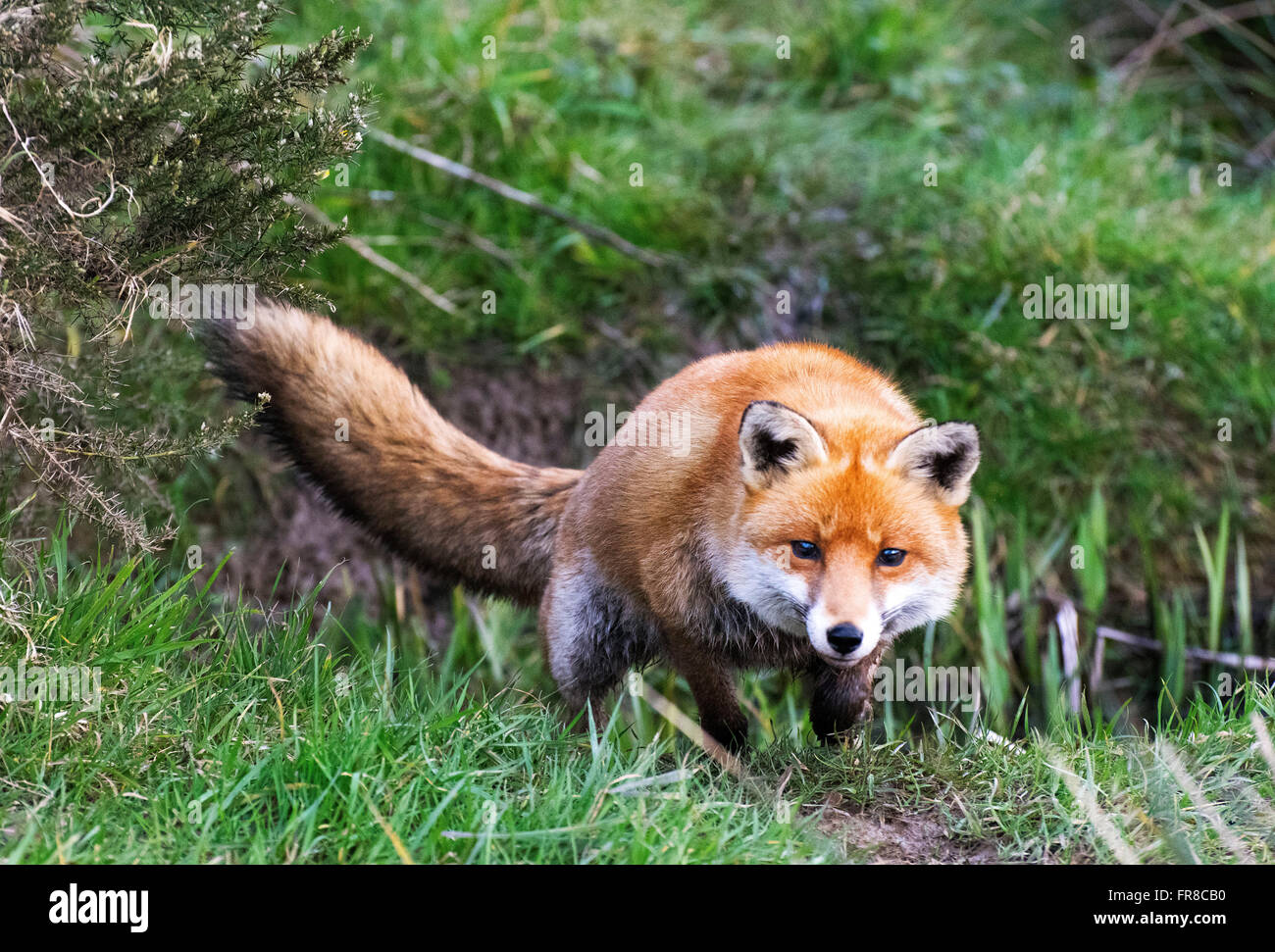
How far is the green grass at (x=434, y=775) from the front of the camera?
3215mm

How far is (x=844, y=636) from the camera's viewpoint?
3.59 metres

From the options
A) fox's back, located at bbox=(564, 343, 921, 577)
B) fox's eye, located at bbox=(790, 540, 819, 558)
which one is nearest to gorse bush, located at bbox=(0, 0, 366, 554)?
fox's back, located at bbox=(564, 343, 921, 577)

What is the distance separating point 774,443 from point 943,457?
594 millimetres

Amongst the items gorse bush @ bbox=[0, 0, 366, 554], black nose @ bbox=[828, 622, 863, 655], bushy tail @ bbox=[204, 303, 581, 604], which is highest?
gorse bush @ bbox=[0, 0, 366, 554]

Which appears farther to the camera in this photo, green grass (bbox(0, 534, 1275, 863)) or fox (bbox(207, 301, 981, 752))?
fox (bbox(207, 301, 981, 752))

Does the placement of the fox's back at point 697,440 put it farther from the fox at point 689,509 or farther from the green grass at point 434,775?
the green grass at point 434,775

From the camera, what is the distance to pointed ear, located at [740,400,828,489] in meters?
3.84

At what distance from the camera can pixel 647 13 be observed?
888 cm

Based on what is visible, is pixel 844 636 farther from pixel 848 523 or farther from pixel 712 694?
pixel 712 694

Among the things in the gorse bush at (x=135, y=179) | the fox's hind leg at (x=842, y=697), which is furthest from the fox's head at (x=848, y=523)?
the gorse bush at (x=135, y=179)

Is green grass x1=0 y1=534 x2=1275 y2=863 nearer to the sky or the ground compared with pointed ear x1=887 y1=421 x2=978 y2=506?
nearer to the ground

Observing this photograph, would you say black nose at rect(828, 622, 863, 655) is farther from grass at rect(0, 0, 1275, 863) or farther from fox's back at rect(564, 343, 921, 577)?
fox's back at rect(564, 343, 921, 577)
